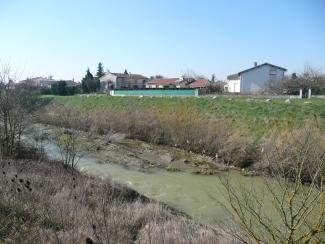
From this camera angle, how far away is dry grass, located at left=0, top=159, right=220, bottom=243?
620cm

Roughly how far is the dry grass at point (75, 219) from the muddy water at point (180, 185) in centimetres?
286

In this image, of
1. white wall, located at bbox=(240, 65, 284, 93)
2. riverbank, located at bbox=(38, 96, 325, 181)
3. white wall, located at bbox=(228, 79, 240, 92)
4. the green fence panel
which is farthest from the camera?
white wall, located at bbox=(228, 79, 240, 92)

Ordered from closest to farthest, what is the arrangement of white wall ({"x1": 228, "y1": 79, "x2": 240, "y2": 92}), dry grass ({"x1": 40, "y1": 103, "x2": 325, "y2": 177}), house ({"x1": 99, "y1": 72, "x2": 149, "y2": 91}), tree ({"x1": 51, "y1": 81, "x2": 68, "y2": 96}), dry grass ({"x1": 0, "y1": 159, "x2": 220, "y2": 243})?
dry grass ({"x1": 0, "y1": 159, "x2": 220, "y2": 243})
dry grass ({"x1": 40, "y1": 103, "x2": 325, "y2": 177})
white wall ({"x1": 228, "y1": 79, "x2": 240, "y2": 92})
tree ({"x1": 51, "y1": 81, "x2": 68, "y2": 96})
house ({"x1": 99, "y1": 72, "x2": 149, "y2": 91})

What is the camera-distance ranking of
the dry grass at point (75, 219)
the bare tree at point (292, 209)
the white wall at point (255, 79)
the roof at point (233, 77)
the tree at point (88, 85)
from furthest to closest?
the tree at point (88, 85) < the roof at point (233, 77) < the white wall at point (255, 79) < the dry grass at point (75, 219) < the bare tree at point (292, 209)

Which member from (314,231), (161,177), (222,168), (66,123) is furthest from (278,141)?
(314,231)

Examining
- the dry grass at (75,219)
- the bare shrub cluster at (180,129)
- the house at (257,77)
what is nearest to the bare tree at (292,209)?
the dry grass at (75,219)

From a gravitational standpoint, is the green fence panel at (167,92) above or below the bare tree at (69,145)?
above

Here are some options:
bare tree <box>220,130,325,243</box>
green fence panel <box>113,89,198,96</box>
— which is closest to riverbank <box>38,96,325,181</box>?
bare tree <box>220,130,325,243</box>

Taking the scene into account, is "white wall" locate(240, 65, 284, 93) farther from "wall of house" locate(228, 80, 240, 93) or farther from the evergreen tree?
the evergreen tree

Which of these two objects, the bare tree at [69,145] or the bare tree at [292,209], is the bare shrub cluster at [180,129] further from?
the bare tree at [292,209]

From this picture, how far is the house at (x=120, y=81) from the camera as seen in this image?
8731 cm

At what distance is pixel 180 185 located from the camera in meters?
15.8

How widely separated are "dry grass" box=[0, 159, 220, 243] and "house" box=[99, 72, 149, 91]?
7625cm

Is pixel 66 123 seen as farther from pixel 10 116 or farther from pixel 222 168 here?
pixel 222 168
